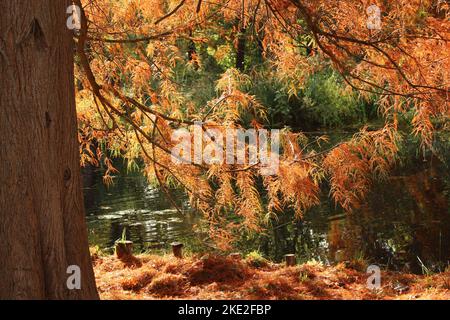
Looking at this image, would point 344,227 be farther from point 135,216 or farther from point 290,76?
point 290,76

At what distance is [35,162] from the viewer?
2436mm

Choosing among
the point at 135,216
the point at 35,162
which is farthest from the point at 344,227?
the point at 35,162

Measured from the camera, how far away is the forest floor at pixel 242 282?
370cm

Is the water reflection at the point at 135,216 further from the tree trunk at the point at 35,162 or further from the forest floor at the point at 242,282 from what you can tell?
the tree trunk at the point at 35,162

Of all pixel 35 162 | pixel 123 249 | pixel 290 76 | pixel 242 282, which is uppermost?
pixel 290 76

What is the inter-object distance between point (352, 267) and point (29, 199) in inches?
111

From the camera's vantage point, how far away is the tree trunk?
94.0 inches

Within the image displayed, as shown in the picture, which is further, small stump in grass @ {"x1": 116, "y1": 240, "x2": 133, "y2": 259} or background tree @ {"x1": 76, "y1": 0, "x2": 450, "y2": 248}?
small stump in grass @ {"x1": 116, "y1": 240, "x2": 133, "y2": 259}

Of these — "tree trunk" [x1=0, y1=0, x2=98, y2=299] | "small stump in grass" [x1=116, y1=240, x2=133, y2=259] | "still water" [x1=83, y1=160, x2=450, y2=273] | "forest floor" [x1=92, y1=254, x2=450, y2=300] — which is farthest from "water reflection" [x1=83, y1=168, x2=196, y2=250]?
"tree trunk" [x1=0, y1=0, x2=98, y2=299]

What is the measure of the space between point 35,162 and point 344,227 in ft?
17.0

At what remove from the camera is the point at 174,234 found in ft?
24.0

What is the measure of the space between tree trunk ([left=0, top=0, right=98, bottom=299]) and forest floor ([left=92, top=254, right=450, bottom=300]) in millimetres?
1059

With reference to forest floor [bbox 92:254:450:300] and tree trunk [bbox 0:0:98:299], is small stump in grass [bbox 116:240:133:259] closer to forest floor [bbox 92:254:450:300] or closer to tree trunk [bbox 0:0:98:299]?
forest floor [bbox 92:254:450:300]
